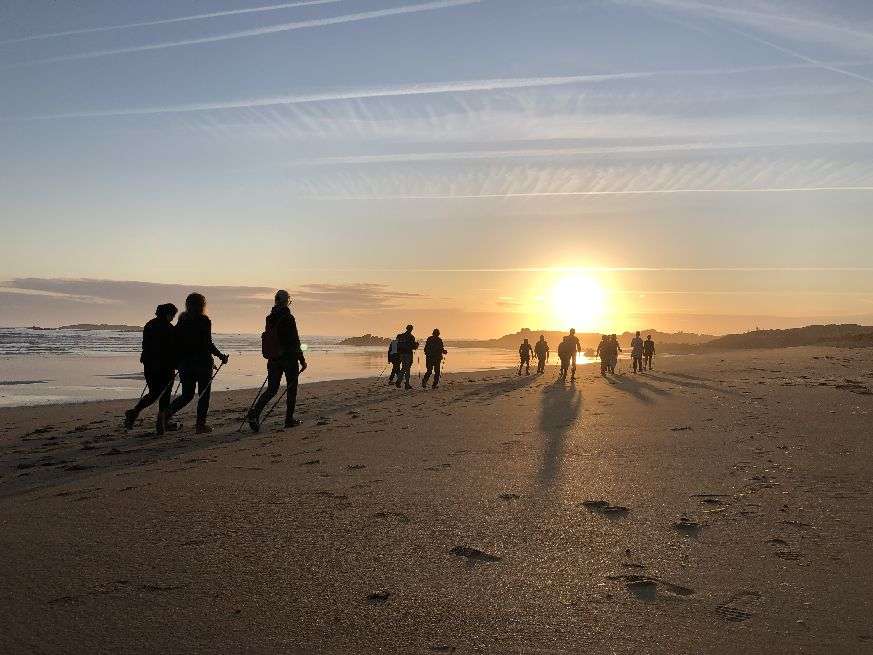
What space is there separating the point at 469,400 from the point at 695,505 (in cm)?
1119

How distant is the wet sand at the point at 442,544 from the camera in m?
3.35

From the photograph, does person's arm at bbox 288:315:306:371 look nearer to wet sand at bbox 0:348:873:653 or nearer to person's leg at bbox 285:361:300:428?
person's leg at bbox 285:361:300:428

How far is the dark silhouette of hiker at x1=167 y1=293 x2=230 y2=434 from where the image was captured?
11039 millimetres

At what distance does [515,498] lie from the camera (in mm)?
6125

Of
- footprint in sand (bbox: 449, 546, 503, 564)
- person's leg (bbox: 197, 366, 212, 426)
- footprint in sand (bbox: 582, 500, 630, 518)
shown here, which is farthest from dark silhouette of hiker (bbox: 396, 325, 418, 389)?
footprint in sand (bbox: 449, 546, 503, 564)

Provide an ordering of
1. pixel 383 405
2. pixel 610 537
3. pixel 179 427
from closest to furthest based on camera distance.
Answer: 1. pixel 610 537
2. pixel 179 427
3. pixel 383 405

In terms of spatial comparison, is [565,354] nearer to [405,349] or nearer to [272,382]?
[405,349]

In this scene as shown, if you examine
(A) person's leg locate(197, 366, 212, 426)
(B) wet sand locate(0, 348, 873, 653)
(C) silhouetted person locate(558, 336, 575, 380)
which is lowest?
(B) wet sand locate(0, 348, 873, 653)

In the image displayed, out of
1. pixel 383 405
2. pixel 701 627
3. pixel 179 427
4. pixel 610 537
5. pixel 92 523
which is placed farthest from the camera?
pixel 383 405

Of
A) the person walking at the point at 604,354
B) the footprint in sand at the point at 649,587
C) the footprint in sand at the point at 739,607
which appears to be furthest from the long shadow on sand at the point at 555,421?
the person walking at the point at 604,354

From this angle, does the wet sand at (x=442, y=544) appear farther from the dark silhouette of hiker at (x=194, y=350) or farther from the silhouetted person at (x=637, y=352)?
the silhouetted person at (x=637, y=352)

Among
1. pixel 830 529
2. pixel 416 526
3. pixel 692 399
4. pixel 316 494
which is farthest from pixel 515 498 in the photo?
pixel 692 399

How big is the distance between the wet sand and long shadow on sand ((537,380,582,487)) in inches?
3.8

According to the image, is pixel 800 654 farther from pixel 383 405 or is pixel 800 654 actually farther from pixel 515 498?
pixel 383 405
